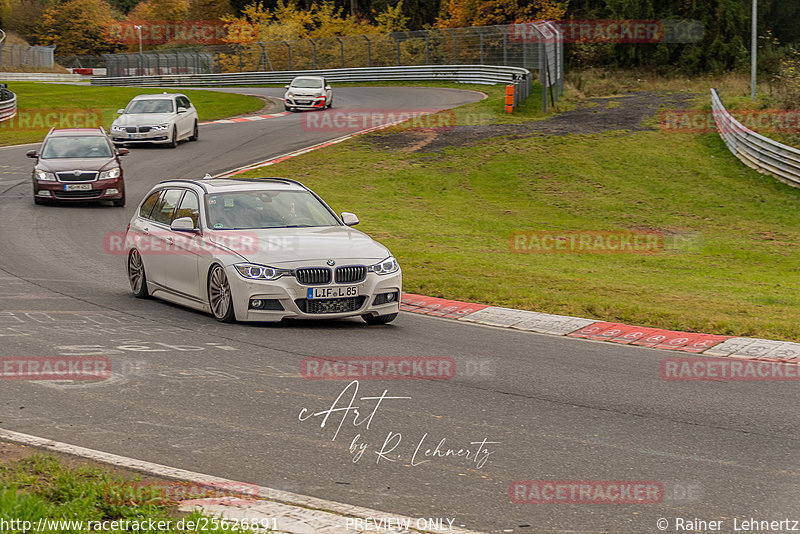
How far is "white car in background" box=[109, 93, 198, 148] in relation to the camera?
32031 millimetres

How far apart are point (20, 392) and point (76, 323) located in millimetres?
2964

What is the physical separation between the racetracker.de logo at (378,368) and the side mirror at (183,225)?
120 inches

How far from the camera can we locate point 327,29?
274 ft

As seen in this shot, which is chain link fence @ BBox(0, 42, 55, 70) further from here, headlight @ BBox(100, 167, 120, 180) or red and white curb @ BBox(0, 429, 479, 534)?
red and white curb @ BBox(0, 429, 479, 534)

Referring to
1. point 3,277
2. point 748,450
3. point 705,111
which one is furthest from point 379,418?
point 705,111

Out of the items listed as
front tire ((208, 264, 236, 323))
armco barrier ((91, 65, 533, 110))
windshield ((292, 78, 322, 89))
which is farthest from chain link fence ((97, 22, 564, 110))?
front tire ((208, 264, 236, 323))

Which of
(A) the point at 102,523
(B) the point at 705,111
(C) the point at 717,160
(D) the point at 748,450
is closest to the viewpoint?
(A) the point at 102,523

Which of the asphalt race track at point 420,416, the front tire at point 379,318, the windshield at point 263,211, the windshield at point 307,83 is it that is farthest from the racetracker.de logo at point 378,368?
the windshield at point 307,83

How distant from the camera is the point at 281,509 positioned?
17.6ft

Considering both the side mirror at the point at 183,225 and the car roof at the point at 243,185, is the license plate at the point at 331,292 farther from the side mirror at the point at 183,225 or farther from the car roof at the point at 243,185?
the car roof at the point at 243,185

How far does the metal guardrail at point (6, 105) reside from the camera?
142 feet

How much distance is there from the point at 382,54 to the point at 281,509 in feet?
203

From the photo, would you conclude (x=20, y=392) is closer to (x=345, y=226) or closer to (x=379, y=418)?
(x=379, y=418)

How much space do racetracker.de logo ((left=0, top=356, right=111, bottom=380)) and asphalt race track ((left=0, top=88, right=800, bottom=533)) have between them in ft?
0.50
